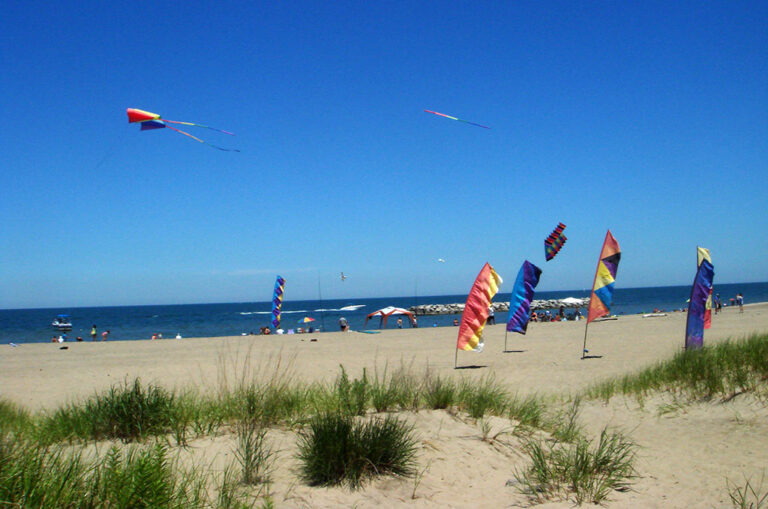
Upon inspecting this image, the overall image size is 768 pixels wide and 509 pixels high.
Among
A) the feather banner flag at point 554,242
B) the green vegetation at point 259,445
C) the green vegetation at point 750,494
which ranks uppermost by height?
the feather banner flag at point 554,242

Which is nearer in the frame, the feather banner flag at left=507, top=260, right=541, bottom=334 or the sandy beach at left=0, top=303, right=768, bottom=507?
the sandy beach at left=0, top=303, right=768, bottom=507

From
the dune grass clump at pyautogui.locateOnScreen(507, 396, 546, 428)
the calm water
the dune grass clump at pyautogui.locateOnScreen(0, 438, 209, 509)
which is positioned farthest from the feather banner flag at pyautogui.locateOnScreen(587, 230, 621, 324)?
the dune grass clump at pyautogui.locateOnScreen(0, 438, 209, 509)

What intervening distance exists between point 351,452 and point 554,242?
13366 millimetres

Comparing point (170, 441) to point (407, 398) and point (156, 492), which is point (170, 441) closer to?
point (156, 492)

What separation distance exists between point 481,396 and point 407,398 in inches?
35.8

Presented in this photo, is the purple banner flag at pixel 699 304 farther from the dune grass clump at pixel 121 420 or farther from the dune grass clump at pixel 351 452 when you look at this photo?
the dune grass clump at pixel 121 420

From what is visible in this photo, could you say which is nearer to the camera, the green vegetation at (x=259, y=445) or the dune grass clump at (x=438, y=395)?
the green vegetation at (x=259, y=445)

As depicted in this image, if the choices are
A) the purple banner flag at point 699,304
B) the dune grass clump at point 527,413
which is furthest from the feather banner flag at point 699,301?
the dune grass clump at point 527,413

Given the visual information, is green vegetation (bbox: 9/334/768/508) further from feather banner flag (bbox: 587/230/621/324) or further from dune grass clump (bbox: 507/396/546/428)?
feather banner flag (bbox: 587/230/621/324)

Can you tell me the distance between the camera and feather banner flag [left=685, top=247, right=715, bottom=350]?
34.8ft

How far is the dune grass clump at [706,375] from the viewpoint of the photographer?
741 centimetres

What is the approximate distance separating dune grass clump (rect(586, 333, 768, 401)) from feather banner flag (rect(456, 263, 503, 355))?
13.1ft

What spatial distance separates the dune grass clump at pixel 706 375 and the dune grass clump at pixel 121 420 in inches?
247

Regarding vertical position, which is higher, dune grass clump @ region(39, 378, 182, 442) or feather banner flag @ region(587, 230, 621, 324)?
feather banner flag @ region(587, 230, 621, 324)
